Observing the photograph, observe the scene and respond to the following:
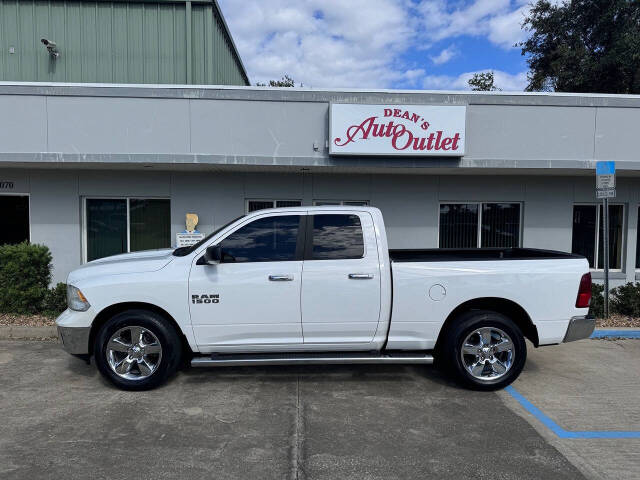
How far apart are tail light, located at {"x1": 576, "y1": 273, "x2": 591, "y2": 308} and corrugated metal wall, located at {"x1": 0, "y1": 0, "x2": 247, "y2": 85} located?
1096 cm

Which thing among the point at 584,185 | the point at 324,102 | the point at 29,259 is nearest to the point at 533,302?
the point at 324,102

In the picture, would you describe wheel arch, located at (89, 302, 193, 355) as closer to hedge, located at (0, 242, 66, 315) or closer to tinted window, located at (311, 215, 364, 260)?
tinted window, located at (311, 215, 364, 260)

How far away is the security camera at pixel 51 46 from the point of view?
40.8ft

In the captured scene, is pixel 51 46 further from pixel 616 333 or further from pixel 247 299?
pixel 616 333

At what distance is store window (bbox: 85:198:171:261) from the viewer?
9586mm

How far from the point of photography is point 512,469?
360 centimetres

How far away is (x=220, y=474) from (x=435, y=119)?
689 cm

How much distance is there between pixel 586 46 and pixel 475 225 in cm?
2008

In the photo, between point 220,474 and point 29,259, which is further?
point 29,259

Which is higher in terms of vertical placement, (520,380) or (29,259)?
(29,259)

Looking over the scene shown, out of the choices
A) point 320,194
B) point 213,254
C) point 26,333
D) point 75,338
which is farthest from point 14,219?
point 213,254

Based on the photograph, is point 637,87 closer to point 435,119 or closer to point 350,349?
point 435,119

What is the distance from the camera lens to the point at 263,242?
517cm

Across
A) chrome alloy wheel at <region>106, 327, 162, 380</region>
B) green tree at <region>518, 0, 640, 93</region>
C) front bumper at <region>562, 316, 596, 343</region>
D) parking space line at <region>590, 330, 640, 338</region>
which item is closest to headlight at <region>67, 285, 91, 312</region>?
chrome alloy wheel at <region>106, 327, 162, 380</region>
